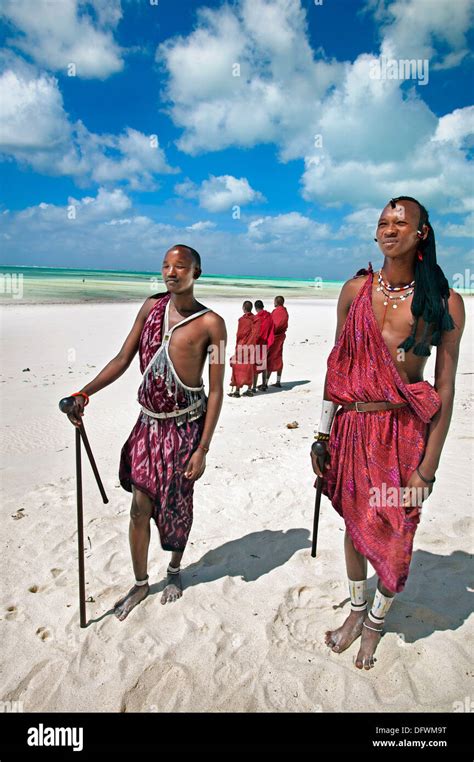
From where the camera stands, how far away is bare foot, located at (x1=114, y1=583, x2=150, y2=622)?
2941 millimetres

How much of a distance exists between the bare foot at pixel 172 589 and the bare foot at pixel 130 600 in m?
0.13

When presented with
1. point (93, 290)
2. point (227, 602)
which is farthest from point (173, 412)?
point (93, 290)

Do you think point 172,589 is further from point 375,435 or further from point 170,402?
point 375,435

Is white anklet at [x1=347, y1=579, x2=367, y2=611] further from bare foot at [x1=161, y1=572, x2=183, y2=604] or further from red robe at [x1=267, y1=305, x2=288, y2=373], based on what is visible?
red robe at [x1=267, y1=305, x2=288, y2=373]

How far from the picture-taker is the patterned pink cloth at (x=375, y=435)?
7.82 feet

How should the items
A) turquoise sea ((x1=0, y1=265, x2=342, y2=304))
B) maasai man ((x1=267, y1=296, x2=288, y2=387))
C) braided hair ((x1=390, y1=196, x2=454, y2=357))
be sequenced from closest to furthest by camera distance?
braided hair ((x1=390, y1=196, x2=454, y2=357)), maasai man ((x1=267, y1=296, x2=288, y2=387)), turquoise sea ((x1=0, y1=265, x2=342, y2=304))

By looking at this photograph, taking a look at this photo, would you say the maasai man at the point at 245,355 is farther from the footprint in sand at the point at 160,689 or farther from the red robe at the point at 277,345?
the footprint in sand at the point at 160,689

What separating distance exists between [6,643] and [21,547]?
3.31 ft

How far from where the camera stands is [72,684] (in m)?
2.46

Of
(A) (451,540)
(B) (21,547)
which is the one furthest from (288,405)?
(B) (21,547)

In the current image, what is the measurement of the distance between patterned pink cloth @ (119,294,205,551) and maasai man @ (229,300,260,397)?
19.8 feet

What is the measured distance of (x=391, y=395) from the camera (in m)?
2.39

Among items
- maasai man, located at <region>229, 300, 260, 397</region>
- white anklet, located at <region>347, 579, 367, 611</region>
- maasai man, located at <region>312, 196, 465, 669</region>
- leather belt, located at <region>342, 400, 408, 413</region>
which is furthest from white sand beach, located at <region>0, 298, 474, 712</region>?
maasai man, located at <region>229, 300, 260, 397</region>
